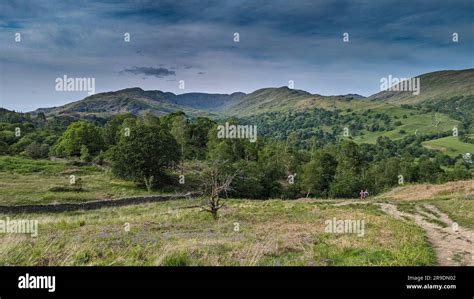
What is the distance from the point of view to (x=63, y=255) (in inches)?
443

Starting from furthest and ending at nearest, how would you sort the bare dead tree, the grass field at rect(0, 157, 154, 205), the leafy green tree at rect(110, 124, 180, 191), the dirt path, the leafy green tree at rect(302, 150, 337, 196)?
the leafy green tree at rect(302, 150, 337, 196), the leafy green tree at rect(110, 124, 180, 191), the grass field at rect(0, 157, 154, 205), the bare dead tree, the dirt path

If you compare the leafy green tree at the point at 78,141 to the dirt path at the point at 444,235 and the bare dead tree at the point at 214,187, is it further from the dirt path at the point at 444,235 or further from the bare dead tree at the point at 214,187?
the dirt path at the point at 444,235

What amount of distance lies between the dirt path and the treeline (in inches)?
1566

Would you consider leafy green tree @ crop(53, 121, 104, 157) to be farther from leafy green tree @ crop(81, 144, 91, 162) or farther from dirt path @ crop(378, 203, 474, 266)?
dirt path @ crop(378, 203, 474, 266)

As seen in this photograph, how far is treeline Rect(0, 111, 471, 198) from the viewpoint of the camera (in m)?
69.4

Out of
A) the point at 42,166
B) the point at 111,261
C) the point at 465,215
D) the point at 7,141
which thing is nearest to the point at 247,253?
the point at 111,261

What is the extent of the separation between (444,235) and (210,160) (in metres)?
63.1

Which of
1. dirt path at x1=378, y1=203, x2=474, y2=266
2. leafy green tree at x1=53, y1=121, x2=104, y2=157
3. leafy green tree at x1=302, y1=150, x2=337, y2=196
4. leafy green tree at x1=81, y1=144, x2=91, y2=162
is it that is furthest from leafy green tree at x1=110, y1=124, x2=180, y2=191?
dirt path at x1=378, y1=203, x2=474, y2=266

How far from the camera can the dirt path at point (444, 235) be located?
12.7 m

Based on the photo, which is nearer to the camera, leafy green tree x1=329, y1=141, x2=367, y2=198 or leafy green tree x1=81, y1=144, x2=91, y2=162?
leafy green tree x1=329, y1=141, x2=367, y2=198

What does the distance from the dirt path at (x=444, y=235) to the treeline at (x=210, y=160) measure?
39785 millimetres

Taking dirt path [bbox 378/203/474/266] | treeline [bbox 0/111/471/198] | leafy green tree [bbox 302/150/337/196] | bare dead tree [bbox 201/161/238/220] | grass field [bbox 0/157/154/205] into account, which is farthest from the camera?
leafy green tree [bbox 302/150/337/196]

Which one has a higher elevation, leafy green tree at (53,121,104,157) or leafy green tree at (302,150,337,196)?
leafy green tree at (53,121,104,157)

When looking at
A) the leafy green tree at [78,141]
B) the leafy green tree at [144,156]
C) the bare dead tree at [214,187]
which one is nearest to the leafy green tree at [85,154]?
the leafy green tree at [78,141]
